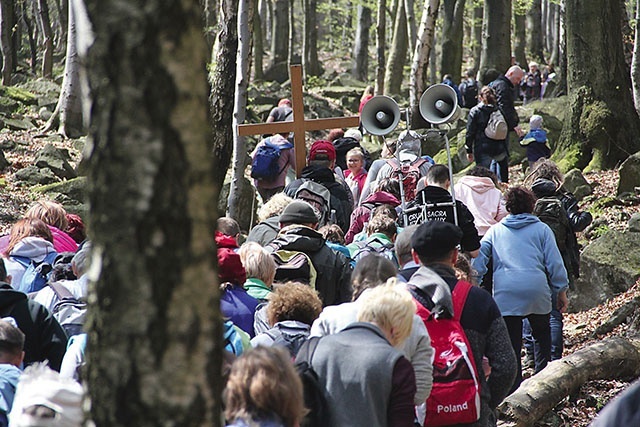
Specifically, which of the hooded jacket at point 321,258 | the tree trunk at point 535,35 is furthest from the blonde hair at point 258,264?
the tree trunk at point 535,35

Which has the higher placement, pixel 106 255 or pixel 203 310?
pixel 106 255

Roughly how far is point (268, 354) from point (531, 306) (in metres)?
4.19

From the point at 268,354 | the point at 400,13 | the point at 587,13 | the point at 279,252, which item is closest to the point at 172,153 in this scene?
the point at 268,354

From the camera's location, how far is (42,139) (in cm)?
1828

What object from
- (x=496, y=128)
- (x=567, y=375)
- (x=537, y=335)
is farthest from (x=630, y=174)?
(x=567, y=375)

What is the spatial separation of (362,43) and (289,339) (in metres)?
32.5

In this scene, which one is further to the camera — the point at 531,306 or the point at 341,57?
the point at 341,57

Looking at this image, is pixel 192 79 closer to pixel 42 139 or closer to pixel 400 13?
pixel 42 139

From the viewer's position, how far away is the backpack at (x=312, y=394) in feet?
12.5

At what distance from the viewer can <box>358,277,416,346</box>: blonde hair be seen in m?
3.92

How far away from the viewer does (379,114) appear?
9.50 meters

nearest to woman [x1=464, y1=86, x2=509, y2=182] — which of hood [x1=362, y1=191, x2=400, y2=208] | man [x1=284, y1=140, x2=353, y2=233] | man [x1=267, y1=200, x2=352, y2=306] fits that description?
man [x1=284, y1=140, x2=353, y2=233]

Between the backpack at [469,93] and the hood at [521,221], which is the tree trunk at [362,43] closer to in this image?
the backpack at [469,93]

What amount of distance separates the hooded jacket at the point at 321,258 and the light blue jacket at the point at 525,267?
138 centimetres
